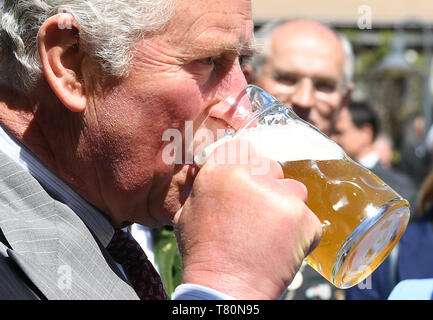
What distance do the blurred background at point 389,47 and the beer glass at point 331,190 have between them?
12939mm

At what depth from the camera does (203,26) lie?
170 cm

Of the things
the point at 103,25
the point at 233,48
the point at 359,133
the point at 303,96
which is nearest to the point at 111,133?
the point at 103,25

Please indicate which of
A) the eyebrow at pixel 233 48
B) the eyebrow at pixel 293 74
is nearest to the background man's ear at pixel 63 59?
the eyebrow at pixel 233 48

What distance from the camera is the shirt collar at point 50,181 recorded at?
171 cm

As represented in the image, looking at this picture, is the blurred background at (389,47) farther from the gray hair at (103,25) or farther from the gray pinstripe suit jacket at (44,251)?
the gray pinstripe suit jacket at (44,251)

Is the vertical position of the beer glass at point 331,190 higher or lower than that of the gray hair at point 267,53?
higher

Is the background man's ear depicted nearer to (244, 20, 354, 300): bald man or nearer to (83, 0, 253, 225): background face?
(83, 0, 253, 225): background face

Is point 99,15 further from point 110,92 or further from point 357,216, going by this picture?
point 357,216

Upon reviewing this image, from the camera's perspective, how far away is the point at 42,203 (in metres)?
1.61

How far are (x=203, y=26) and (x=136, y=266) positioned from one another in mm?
703

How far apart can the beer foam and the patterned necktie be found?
1.68 feet

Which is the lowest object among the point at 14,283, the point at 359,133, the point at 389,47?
the point at 389,47

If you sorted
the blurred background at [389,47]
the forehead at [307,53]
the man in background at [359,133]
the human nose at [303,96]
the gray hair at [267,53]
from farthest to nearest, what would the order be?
the blurred background at [389,47], the man in background at [359,133], the gray hair at [267,53], the forehead at [307,53], the human nose at [303,96]

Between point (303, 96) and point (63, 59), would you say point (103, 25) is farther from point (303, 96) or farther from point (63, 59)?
point (303, 96)
